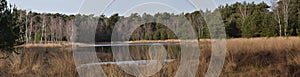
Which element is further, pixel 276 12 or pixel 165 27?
pixel 276 12

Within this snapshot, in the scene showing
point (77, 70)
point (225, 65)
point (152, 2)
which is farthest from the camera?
point (152, 2)

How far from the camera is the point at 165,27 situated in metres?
8.86

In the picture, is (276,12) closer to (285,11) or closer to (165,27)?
(285,11)

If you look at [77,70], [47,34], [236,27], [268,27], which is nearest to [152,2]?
[77,70]

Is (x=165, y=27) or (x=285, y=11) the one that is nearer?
A: (x=165, y=27)

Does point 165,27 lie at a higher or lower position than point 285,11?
lower

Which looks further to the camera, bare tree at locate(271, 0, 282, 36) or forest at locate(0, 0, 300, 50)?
bare tree at locate(271, 0, 282, 36)

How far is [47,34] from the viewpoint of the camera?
5188cm

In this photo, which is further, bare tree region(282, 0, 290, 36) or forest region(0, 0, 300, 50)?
bare tree region(282, 0, 290, 36)

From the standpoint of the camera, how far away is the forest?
23.9ft

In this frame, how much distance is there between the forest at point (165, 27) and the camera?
23.9ft

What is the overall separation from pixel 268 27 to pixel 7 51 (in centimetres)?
2470

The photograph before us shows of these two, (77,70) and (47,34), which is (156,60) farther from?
(47,34)

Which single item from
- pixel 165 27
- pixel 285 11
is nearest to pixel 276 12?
pixel 285 11
